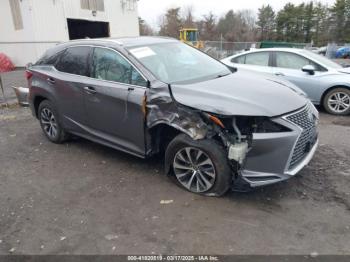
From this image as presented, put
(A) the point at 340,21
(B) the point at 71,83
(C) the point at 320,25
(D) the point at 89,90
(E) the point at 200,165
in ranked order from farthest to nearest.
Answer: (C) the point at 320,25
(A) the point at 340,21
(B) the point at 71,83
(D) the point at 89,90
(E) the point at 200,165

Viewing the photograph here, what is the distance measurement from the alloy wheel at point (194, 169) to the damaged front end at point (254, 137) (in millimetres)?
226

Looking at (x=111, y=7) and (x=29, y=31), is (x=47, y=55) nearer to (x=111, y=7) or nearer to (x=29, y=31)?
(x=29, y=31)

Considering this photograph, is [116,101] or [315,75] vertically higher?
[116,101]

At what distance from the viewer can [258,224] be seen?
128 inches

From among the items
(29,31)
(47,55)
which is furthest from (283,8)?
(47,55)

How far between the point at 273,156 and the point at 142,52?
2.19 metres

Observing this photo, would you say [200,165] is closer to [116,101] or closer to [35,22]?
[116,101]

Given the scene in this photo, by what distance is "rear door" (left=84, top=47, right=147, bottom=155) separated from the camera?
402 cm

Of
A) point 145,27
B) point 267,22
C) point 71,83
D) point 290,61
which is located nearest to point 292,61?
point 290,61

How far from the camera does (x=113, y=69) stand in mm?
4352

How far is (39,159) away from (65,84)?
130cm

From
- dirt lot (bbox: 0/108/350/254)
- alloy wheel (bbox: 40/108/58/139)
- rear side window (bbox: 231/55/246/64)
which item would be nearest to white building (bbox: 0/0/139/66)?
rear side window (bbox: 231/55/246/64)

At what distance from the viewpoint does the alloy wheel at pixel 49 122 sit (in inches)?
220

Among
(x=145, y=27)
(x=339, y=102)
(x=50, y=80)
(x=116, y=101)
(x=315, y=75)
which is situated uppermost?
(x=145, y=27)
